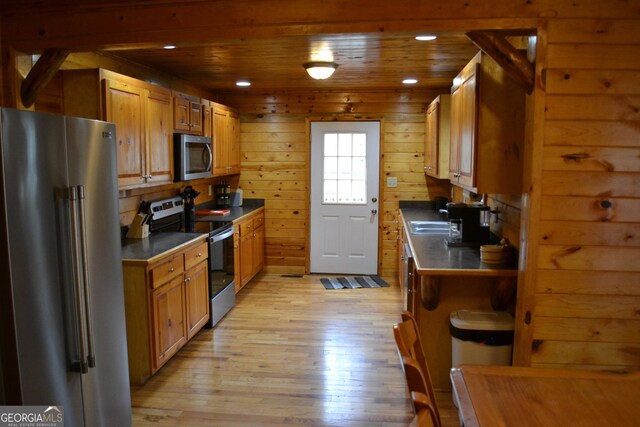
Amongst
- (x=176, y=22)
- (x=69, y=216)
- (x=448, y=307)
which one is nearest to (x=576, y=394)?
(x=448, y=307)

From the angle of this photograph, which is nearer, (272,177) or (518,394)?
(518,394)

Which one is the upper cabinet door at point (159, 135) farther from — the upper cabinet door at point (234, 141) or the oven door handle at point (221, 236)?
the upper cabinet door at point (234, 141)

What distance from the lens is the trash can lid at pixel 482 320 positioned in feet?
9.64

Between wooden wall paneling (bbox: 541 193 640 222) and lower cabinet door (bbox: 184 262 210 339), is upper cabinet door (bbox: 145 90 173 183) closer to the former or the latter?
lower cabinet door (bbox: 184 262 210 339)

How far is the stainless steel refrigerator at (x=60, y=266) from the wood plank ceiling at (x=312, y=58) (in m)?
1.01

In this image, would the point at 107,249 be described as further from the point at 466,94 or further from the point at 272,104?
the point at 272,104

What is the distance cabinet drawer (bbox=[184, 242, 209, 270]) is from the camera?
3.87 meters

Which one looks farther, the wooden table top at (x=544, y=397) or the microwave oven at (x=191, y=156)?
the microwave oven at (x=191, y=156)

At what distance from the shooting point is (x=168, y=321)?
3574 mm

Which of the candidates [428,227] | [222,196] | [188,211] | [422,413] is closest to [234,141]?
[222,196]

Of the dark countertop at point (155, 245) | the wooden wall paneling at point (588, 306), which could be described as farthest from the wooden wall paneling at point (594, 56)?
the dark countertop at point (155, 245)

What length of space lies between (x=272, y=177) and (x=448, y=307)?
365 cm

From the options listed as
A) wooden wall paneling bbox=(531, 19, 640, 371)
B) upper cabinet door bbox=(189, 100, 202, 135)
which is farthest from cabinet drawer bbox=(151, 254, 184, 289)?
wooden wall paneling bbox=(531, 19, 640, 371)

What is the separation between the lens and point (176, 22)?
8.87ft
